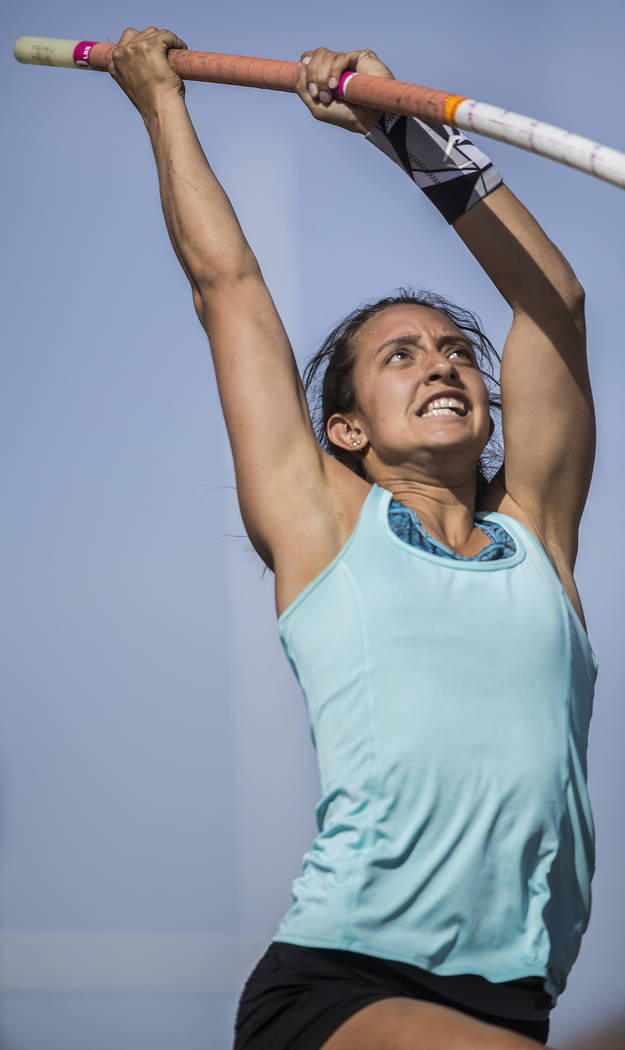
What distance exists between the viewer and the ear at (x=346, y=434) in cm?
175

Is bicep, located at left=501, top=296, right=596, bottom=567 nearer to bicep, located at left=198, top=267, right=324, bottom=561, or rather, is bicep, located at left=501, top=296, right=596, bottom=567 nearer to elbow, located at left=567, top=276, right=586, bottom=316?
elbow, located at left=567, top=276, right=586, bottom=316

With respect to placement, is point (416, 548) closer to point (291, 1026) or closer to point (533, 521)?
point (533, 521)

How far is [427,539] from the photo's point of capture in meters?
1.48

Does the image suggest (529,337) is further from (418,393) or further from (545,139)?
(545,139)

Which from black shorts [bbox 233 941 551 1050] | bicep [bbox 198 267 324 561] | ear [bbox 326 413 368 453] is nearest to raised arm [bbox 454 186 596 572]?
ear [bbox 326 413 368 453]

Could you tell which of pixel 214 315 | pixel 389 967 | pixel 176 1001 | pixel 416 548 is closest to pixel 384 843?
pixel 389 967

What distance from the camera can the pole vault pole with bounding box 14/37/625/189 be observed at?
139 centimetres

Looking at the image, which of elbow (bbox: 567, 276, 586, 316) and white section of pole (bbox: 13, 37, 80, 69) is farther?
white section of pole (bbox: 13, 37, 80, 69)

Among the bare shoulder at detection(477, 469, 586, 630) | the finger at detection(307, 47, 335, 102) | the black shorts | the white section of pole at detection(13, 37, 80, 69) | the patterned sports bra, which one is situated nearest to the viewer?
the black shorts

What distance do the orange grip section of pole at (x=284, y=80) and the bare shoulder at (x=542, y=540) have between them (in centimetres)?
55

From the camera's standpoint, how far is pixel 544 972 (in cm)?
129

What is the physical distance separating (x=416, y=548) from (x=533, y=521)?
0.87ft

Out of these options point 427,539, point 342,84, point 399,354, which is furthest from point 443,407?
point 342,84

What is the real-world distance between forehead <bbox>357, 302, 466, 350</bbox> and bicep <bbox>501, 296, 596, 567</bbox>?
0.12m
